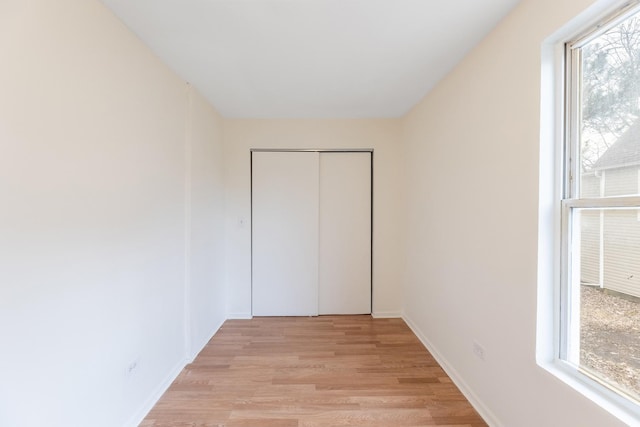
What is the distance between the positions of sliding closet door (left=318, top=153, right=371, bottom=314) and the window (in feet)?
7.66

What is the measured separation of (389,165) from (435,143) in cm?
96

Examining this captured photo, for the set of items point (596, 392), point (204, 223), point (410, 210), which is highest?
point (410, 210)

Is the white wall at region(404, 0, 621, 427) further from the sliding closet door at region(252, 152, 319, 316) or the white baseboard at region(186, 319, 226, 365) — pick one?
the white baseboard at region(186, 319, 226, 365)

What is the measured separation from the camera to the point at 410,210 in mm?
3326

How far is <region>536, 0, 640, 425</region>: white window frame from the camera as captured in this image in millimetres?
1389

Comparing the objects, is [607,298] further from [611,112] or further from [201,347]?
[201,347]

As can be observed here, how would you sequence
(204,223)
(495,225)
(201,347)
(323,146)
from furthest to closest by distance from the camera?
(323,146) → (204,223) → (201,347) → (495,225)

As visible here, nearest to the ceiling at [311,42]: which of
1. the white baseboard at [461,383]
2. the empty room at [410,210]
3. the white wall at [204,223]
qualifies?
the empty room at [410,210]

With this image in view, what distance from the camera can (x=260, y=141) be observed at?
Result: 3537mm

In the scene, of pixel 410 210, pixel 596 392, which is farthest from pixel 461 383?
pixel 410 210

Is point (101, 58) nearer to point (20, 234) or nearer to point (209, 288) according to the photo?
point (20, 234)

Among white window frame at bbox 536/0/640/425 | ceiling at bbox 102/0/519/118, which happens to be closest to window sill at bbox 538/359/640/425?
white window frame at bbox 536/0/640/425

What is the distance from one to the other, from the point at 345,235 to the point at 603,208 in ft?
8.57

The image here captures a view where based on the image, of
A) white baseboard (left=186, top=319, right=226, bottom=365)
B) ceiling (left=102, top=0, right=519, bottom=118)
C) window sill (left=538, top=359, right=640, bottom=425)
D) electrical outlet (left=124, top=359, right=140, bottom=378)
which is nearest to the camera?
window sill (left=538, top=359, right=640, bottom=425)
